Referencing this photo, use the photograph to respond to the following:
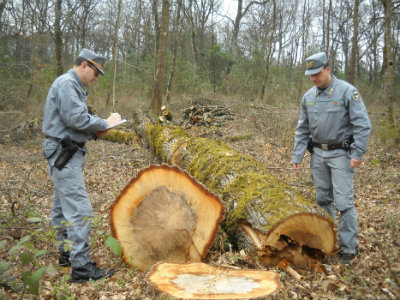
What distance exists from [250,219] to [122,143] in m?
6.81

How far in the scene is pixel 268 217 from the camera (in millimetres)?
2971

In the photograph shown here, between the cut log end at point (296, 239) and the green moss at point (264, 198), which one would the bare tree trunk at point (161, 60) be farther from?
the cut log end at point (296, 239)

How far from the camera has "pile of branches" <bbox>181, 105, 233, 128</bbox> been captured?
11.1 metres

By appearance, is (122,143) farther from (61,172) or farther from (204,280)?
(204,280)

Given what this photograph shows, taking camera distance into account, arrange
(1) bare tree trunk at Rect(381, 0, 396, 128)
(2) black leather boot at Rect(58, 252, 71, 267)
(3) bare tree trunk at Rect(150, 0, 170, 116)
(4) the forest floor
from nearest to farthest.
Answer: (4) the forest floor < (2) black leather boot at Rect(58, 252, 71, 267) < (1) bare tree trunk at Rect(381, 0, 396, 128) < (3) bare tree trunk at Rect(150, 0, 170, 116)

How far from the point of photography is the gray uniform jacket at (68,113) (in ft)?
9.63

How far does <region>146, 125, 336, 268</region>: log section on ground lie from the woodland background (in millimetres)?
219

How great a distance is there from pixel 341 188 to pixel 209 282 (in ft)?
5.83

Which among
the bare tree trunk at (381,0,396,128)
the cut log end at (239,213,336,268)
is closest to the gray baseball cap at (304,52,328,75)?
the cut log end at (239,213,336,268)

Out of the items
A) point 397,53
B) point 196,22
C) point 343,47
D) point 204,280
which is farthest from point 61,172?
point 343,47

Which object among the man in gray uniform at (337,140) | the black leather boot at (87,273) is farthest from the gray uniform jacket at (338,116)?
the black leather boot at (87,273)

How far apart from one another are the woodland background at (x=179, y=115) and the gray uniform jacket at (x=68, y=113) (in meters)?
0.88

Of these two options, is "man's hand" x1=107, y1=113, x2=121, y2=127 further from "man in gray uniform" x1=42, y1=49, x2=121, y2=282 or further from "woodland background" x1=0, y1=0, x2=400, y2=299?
"woodland background" x1=0, y1=0, x2=400, y2=299

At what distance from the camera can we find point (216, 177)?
4.00m
